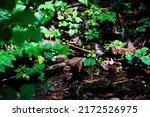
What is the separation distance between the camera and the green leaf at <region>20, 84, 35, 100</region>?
0.99 metres

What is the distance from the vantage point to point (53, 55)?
3.60 metres

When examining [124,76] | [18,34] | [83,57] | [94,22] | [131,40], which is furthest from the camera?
[94,22]

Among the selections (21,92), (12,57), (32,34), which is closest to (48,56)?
(12,57)

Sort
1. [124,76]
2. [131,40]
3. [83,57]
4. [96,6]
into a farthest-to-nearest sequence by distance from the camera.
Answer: [96,6]
[131,40]
[83,57]
[124,76]

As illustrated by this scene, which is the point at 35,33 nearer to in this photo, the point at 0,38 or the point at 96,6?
the point at 0,38

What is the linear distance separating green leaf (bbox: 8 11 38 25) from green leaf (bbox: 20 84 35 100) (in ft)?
0.79

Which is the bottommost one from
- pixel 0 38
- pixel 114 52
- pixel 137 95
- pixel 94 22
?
pixel 137 95

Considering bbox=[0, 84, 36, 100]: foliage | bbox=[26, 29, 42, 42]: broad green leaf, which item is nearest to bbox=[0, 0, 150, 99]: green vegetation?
bbox=[26, 29, 42, 42]: broad green leaf

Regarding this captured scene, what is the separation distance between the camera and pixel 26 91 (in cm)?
100

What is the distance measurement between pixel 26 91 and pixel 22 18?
0.26m

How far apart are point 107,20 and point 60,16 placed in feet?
2.11

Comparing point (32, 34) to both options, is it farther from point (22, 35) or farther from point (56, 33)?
point (56, 33)

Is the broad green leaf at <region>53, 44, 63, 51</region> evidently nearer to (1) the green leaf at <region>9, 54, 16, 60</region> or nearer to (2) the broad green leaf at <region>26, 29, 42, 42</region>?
(1) the green leaf at <region>9, 54, 16, 60</region>

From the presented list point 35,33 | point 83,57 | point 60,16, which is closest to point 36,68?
point 83,57
